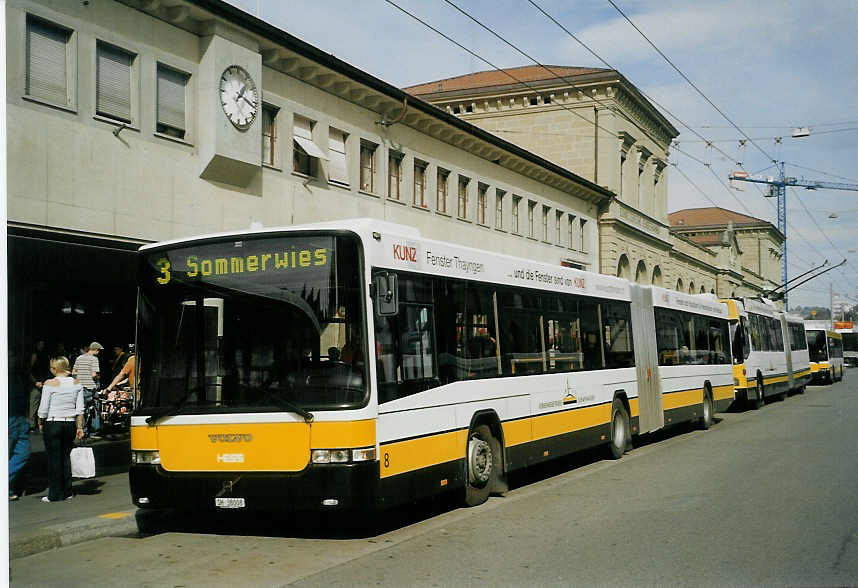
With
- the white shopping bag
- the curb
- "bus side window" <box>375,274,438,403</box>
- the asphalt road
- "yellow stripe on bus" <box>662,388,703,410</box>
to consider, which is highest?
"bus side window" <box>375,274,438,403</box>

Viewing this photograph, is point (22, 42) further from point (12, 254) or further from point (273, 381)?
point (273, 381)

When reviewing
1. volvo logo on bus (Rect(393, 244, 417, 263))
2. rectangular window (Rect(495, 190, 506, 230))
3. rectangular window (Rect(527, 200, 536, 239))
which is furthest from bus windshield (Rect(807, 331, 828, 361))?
volvo logo on bus (Rect(393, 244, 417, 263))

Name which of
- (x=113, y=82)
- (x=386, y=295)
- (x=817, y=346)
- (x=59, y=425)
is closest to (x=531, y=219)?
(x=817, y=346)

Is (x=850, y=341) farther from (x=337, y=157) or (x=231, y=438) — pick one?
(x=231, y=438)

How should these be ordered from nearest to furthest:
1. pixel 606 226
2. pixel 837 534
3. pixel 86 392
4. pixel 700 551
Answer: pixel 700 551 → pixel 837 534 → pixel 86 392 → pixel 606 226

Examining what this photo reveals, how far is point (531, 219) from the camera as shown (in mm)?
38969

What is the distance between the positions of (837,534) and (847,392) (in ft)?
115

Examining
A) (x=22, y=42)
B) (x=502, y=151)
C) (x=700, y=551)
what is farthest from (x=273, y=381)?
(x=502, y=151)

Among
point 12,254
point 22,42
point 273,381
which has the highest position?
point 22,42

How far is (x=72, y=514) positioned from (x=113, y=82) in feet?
30.2

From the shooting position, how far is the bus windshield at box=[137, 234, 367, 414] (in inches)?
357

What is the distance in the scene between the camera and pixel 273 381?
9.16m

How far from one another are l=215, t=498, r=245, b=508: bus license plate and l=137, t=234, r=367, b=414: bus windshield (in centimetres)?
83

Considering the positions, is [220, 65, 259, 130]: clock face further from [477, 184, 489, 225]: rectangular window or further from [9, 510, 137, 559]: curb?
[477, 184, 489, 225]: rectangular window
